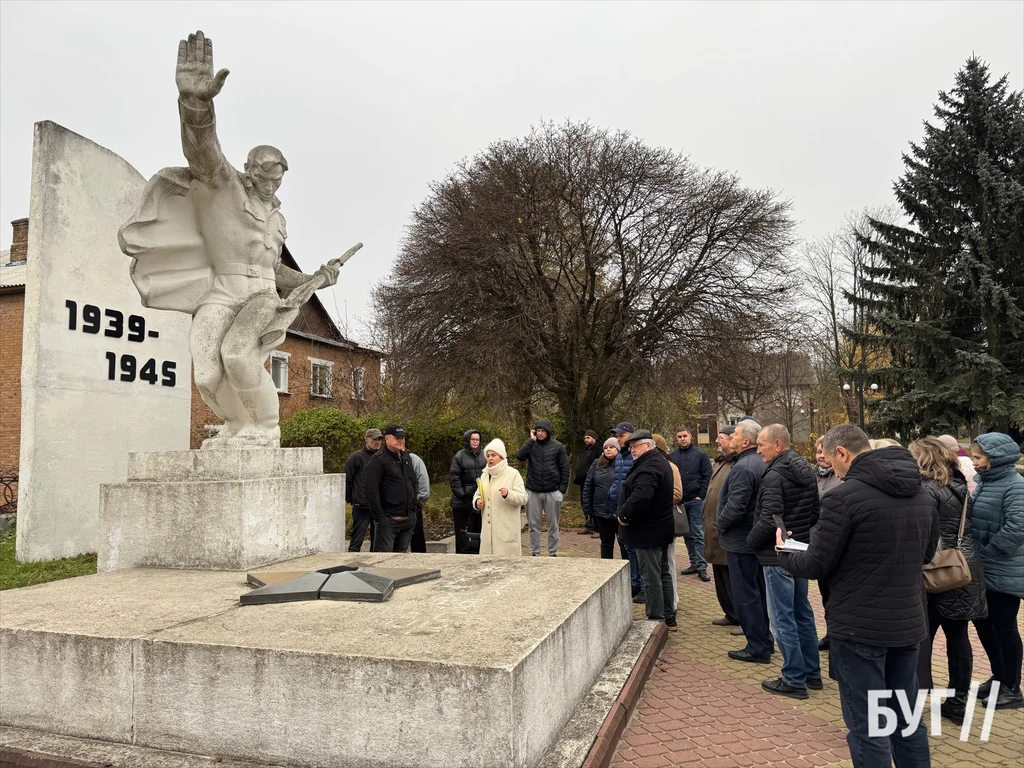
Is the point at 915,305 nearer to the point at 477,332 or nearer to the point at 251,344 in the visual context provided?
the point at 477,332

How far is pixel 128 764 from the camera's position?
2916mm

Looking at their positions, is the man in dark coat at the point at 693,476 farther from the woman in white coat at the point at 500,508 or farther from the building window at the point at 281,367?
the building window at the point at 281,367

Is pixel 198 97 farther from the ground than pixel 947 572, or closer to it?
farther from the ground

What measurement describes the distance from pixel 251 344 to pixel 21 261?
2286 centimetres

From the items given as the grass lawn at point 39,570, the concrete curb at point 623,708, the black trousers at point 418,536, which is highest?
the black trousers at point 418,536

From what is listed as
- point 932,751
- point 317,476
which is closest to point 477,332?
point 317,476

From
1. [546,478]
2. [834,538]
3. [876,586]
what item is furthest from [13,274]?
[876,586]

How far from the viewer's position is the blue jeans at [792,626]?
451 cm

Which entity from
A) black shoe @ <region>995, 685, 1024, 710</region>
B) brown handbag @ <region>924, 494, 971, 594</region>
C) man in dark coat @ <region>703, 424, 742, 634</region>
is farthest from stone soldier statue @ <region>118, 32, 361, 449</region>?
black shoe @ <region>995, 685, 1024, 710</region>

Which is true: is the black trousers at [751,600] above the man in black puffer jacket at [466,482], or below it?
below

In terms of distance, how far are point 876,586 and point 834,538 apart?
255 millimetres

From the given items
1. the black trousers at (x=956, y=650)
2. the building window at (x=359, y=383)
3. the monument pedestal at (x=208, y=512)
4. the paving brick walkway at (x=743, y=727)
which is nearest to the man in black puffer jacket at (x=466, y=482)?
the monument pedestal at (x=208, y=512)

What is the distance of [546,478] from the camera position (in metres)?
9.15

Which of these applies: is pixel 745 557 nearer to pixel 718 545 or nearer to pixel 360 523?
pixel 718 545
